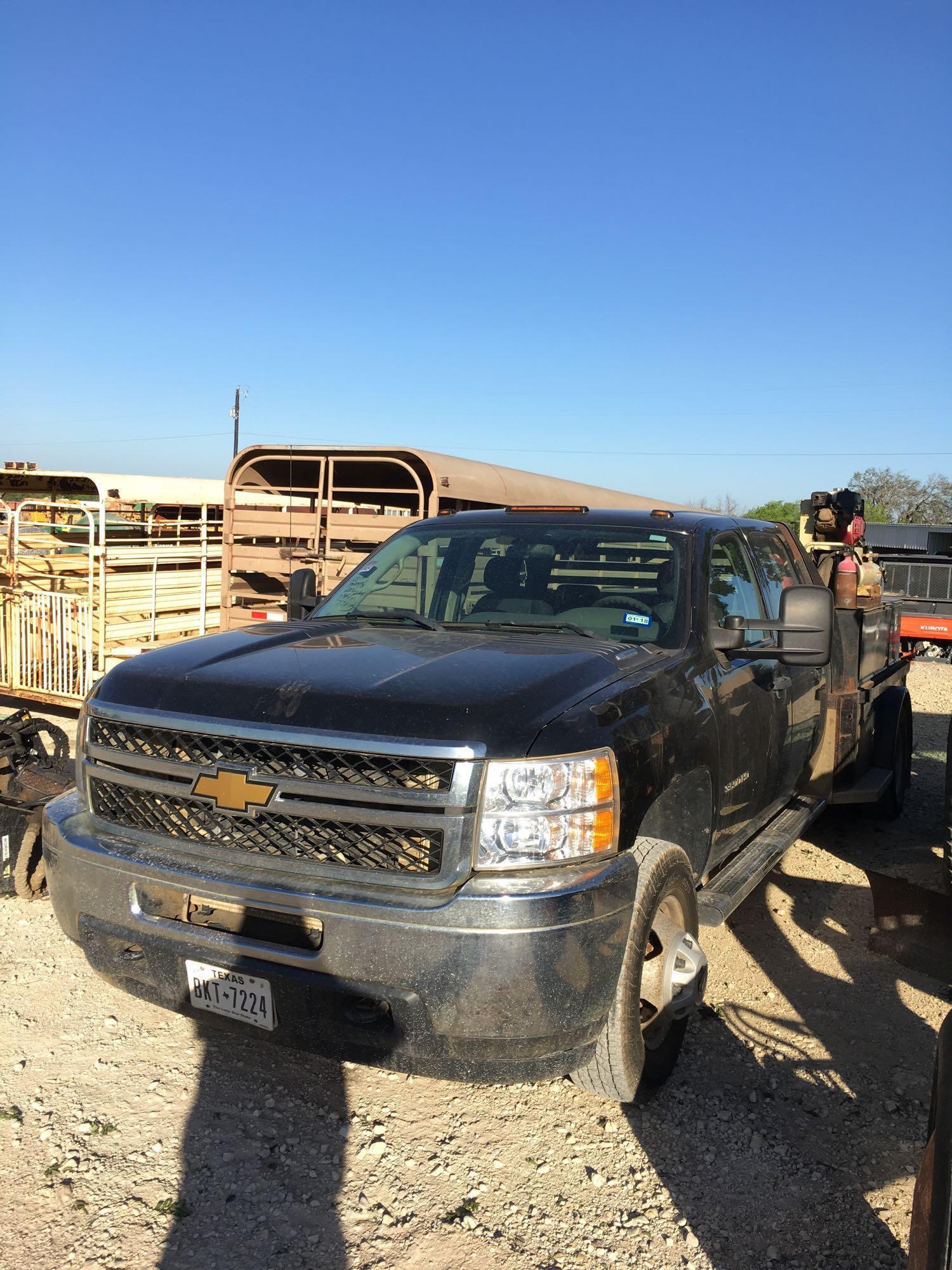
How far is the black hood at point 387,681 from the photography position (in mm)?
2736

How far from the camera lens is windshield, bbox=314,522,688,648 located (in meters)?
3.88

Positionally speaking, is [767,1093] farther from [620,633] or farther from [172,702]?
[172,702]

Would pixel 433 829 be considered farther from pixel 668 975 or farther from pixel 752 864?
pixel 752 864

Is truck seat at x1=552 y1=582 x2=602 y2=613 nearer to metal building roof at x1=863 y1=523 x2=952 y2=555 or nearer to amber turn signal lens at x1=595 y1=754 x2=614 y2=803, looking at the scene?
amber turn signal lens at x1=595 y1=754 x2=614 y2=803

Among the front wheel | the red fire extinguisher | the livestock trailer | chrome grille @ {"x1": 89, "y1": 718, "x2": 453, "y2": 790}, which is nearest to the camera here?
chrome grille @ {"x1": 89, "y1": 718, "x2": 453, "y2": 790}

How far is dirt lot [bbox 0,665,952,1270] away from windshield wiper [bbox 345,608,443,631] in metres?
1.63

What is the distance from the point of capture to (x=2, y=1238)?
2646 millimetres

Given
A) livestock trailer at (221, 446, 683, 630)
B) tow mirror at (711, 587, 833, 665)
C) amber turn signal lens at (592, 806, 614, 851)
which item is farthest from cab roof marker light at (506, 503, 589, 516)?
livestock trailer at (221, 446, 683, 630)

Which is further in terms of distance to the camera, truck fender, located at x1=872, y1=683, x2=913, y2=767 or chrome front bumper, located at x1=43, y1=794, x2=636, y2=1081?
truck fender, located at x1=872, y1=683, x2=913, y2=767

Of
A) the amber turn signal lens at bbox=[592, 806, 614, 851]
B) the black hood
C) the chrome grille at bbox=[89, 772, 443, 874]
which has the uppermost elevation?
the black hood

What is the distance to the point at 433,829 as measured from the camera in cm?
264

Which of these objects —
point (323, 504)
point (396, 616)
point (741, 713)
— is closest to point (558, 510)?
point (396, 616)

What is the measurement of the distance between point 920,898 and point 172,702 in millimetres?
4333

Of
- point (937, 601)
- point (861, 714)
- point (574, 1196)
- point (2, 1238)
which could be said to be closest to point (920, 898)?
point (861, 714)
